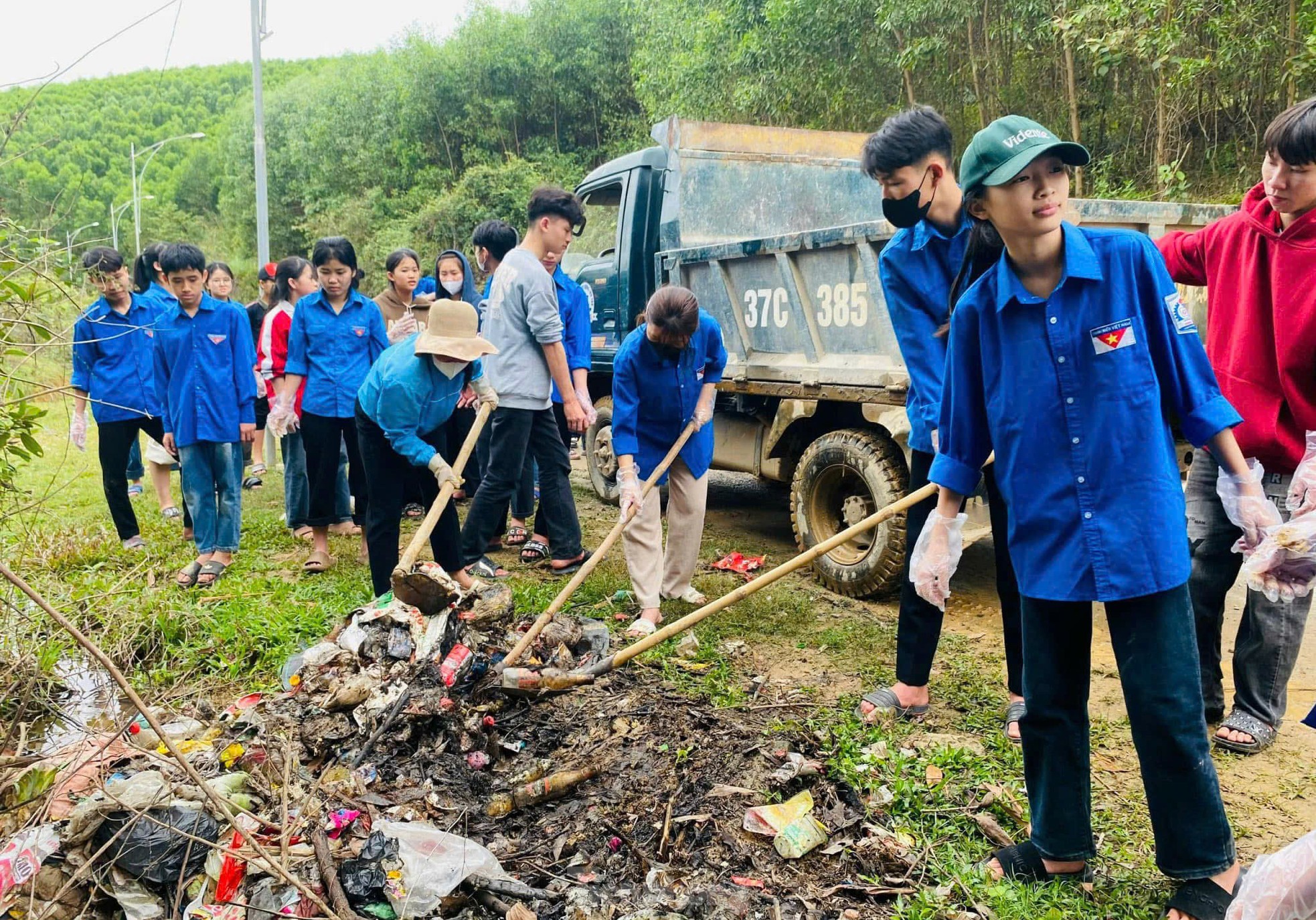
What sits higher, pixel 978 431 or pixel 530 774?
pixel 978 431

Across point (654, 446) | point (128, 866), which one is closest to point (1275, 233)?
point (654, 446)

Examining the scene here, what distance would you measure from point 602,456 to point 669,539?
9.34ft

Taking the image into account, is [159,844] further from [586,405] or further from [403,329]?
[403,329]

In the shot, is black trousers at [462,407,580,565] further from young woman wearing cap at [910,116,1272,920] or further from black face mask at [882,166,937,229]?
young woman wearing cap at [910,116,1272,920]

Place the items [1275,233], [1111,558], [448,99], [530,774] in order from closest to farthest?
[1111,558], [1275,233], [530,774], [448,99]

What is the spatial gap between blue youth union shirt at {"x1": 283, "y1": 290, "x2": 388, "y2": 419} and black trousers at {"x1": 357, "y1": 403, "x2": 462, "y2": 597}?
1.11 metres

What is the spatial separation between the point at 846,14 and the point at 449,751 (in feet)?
45.0

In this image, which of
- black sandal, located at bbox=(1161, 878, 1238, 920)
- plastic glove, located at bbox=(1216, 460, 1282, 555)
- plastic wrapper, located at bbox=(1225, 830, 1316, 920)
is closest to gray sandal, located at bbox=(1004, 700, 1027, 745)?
black sandal, located at bbox=(1161, 878, 1238, 920)

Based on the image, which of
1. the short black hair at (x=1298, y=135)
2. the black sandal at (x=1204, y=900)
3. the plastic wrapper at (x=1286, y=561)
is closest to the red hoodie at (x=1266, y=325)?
the short black hair at (x=1298, y=135)

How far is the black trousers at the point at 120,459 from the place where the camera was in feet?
19.4

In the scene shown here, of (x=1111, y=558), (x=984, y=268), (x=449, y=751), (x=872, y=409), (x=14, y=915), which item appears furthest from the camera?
(x=872, y=409)

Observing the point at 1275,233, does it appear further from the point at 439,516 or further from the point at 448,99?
the point at 448,99

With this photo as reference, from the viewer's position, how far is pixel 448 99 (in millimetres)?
31781

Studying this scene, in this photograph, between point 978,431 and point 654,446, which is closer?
point 978,431
